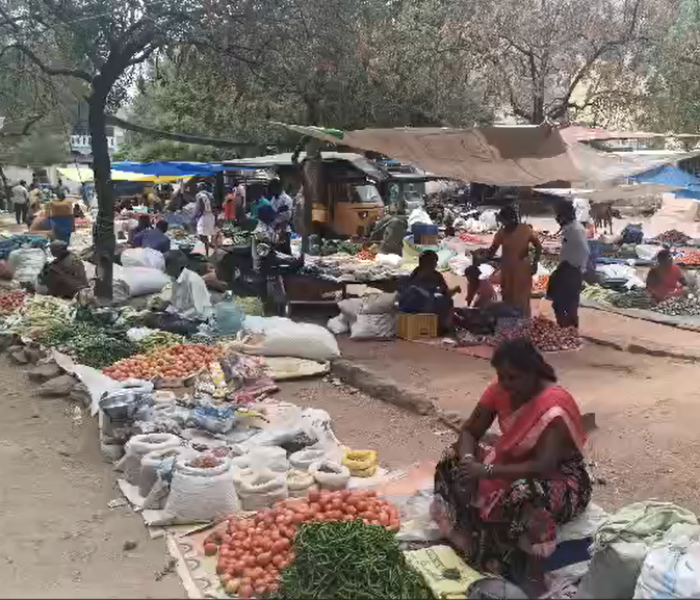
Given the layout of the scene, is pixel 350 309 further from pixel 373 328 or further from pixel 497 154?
pixel 497 154

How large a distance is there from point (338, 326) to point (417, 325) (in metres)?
0.97

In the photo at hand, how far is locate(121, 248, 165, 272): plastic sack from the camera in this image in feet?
40.0

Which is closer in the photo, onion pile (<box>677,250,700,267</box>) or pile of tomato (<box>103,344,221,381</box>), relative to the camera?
pile of tomato (<box>103,344,221,381</box>)

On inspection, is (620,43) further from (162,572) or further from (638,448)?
(162,572)

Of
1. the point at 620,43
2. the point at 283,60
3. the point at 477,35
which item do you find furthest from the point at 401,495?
the point at 620,43

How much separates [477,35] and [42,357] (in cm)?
1600

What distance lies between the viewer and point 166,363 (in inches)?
301

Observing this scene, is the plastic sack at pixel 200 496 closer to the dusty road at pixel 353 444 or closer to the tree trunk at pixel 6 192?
the dusty road at pixel 353 444

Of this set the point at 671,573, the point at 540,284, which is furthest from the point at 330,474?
the point at 540,284

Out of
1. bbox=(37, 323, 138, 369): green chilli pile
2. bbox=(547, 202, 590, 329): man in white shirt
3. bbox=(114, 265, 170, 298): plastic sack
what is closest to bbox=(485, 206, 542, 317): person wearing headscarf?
bbox=(547, 202, 590, 329): man in white shirt

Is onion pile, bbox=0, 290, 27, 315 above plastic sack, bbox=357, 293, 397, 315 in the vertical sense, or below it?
below

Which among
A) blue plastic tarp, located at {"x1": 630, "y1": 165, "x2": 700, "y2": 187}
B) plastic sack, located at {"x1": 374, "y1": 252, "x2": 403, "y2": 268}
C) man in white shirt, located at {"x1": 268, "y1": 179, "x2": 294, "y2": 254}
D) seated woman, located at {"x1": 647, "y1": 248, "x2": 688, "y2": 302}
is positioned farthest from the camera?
blue plastic tarp, located at {"x1": 630, "y1": 165, "x2": 700, "y2": 187}

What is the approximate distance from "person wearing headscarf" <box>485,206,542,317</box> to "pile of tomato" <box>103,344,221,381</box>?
127 inches

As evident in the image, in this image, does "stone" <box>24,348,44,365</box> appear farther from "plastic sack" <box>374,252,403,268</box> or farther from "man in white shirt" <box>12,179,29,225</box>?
"man in white shirt" <box>12,179,29,225</box>
